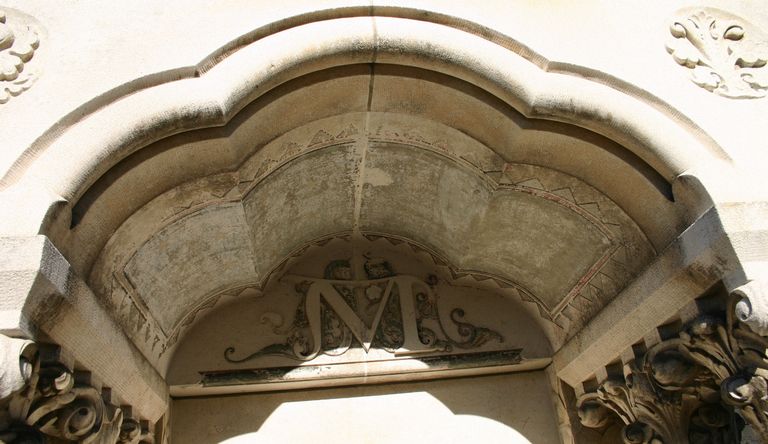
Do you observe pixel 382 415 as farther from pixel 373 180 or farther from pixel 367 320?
pixel 373 180

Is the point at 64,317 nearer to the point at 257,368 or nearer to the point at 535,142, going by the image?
the point at 257,368

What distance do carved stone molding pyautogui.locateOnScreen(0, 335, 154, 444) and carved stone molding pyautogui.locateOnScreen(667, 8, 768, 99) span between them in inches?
97.1

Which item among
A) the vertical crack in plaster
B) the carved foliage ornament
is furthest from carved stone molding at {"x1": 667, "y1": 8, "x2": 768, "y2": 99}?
the carved foliage ornament

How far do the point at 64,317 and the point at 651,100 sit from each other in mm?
2165

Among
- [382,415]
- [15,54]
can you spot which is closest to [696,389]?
[382,415]

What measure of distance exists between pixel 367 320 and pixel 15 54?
1.92 m

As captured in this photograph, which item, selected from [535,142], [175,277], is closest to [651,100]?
[535,142]

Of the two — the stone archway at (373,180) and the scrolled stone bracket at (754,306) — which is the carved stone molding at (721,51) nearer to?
the stone archway at (373,180)

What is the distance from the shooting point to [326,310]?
354 cm

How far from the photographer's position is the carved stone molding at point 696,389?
2.20m

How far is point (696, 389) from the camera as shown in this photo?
8.44 feet

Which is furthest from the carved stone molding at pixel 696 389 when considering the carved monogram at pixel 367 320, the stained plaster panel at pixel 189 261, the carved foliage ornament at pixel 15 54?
the carved foliage ornament at pixel 15 54

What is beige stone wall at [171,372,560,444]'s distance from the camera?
329 cm

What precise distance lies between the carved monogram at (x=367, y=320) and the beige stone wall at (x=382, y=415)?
0.64 feet
